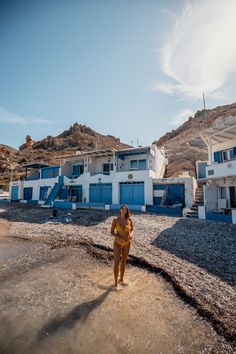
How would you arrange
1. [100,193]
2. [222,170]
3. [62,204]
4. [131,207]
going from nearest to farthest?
1. [222,170]
2. [131,207]
3. [62,204]
4. [100,193]

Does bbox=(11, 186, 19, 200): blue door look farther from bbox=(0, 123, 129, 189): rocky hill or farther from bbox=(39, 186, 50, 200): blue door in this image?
bbox=(0, 123, 129, 189): rocky hill

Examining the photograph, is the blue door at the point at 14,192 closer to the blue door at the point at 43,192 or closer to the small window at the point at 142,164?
the blue door at the point at 43,192

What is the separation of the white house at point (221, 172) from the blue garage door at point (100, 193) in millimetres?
10916

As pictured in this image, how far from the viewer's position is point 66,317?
4.44 meters

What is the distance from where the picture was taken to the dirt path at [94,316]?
369 cm

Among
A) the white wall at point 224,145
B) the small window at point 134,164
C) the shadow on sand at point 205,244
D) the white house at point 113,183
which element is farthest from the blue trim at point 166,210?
the small window at point 134,164

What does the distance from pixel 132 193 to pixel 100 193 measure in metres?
4.35

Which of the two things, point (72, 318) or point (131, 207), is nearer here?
point (72, 318)

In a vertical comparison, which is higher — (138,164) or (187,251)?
(138,164)

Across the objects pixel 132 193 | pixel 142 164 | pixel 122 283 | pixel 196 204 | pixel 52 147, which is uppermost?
pixel 52 147

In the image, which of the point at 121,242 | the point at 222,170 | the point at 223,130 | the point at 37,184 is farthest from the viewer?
the point at 37,184

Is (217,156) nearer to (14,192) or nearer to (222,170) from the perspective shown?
(222,170)

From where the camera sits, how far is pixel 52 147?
309 ft

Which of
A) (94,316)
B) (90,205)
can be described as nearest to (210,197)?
(90,205)
